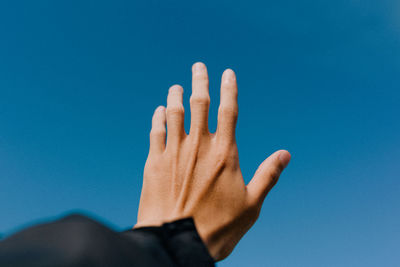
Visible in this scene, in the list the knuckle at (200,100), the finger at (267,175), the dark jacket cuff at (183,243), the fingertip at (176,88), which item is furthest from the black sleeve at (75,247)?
the fingertip at (176,88)

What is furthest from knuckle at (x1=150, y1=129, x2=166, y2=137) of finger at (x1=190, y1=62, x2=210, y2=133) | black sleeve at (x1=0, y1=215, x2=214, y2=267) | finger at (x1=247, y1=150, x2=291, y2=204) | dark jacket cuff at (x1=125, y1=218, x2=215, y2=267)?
black sleeve at (x1=0, y1=215, x2=214, y2=267)

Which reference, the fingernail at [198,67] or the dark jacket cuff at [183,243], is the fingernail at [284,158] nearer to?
the fingernail at [198,67]

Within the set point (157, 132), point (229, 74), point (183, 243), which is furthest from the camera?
point (157, 132)

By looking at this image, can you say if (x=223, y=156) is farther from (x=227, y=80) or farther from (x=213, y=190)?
(x=227, y=80)

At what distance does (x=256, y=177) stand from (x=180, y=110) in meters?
0.55

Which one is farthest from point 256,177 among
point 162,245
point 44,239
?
point 44,239

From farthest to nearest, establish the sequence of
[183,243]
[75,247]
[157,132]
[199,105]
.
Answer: [157,132] < [199,105] < [183,243] < [75,247]

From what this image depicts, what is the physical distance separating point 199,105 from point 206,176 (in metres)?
0.40

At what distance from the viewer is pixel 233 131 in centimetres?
169

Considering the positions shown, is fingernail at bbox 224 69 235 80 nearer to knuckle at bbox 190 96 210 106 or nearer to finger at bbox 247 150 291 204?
knuckle at bbox 190 96 210 106

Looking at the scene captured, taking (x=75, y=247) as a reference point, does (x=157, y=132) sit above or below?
above

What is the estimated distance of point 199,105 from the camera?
169cm

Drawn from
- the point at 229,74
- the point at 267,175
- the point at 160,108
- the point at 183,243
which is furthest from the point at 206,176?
the point at 160,108

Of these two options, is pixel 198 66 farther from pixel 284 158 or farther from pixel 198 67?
pixel 284 158
